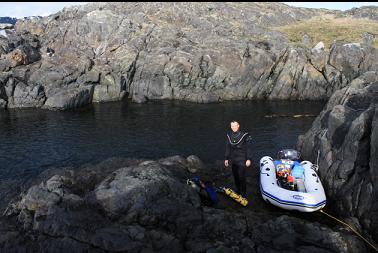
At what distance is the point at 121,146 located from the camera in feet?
139

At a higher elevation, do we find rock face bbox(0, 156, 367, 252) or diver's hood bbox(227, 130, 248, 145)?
diver's hood bbox(227, 130, 248, 145)

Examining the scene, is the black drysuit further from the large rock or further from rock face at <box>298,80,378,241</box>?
the large rock

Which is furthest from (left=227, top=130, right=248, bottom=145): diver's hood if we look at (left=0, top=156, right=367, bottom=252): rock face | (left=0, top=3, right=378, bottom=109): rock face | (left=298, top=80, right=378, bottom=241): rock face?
(left=0, top=3, right=378, bottom=109): rock face

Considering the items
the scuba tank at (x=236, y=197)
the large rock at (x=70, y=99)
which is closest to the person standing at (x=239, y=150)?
the scuba tank at (x=236, y=197)

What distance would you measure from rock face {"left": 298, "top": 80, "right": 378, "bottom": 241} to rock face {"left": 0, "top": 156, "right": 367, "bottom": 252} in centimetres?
209

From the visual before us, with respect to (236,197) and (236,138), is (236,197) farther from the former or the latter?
(236,138)

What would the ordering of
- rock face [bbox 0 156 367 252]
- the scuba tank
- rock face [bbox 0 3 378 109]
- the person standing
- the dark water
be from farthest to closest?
rock face [bbox 0 3 378 109] → the dark water → the scuba tank → the person standing → rock face [bbox 0 156 367 252]

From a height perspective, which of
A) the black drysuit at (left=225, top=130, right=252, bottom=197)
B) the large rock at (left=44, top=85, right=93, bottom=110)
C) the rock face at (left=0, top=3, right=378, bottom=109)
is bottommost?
the large rock at (left=44, top=85, right=93, bottom=110)

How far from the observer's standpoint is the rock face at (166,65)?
7300 centimetres

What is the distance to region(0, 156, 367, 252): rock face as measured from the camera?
52.9 feet

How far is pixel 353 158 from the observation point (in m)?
20.1

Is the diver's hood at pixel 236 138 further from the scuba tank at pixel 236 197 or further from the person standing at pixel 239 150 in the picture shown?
the scuba tank at pixel 236 197

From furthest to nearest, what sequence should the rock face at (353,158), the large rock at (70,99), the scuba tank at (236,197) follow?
the large rock at (70,99)
the scuba tank at (236,197)
the rock face at (353,158)

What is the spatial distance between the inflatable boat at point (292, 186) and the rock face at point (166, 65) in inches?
1806
